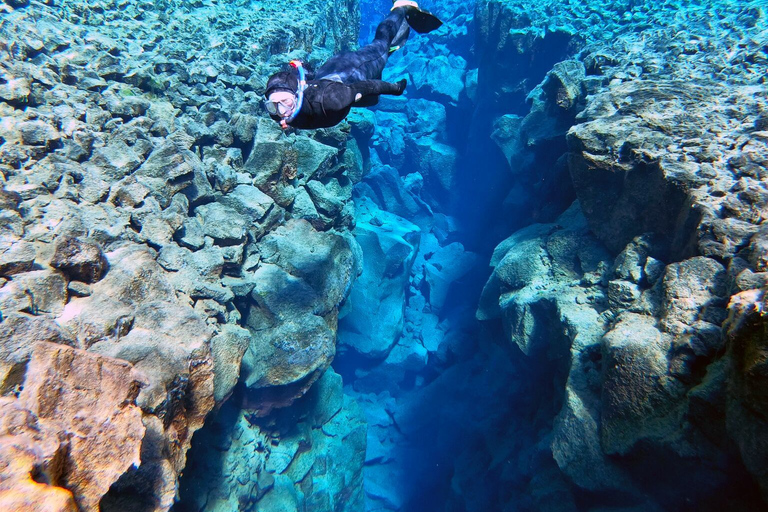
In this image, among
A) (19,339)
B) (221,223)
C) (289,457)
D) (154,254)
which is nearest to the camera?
(19,339)

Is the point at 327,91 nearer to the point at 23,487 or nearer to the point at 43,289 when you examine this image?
the point at 43,289

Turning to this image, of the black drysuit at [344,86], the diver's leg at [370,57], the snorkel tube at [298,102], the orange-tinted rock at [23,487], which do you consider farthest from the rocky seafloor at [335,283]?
the diver's leg at [370,57]

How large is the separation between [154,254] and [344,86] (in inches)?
105

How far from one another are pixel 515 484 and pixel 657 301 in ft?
11.4

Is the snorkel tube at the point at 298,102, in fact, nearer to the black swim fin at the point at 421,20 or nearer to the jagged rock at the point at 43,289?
the jagged rock at the point at 43,289

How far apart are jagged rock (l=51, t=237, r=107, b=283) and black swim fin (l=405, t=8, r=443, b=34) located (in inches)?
160

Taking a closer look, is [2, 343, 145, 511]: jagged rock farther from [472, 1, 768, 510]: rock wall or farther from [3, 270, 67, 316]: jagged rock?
[472, 1, 768, 510]: rock wall

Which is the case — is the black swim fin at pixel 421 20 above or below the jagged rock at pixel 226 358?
above

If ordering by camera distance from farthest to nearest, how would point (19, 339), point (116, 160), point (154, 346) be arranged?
point (116, 160) < point (154, 346) < point (19, 339)

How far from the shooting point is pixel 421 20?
4199 millimetres

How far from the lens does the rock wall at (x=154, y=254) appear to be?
6.10 feet

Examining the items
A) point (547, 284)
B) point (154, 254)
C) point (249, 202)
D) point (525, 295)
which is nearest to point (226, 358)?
point (154, 254)

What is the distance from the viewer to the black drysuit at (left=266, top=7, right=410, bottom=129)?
271 cm

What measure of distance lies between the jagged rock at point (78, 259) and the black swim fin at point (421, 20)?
160 inches
